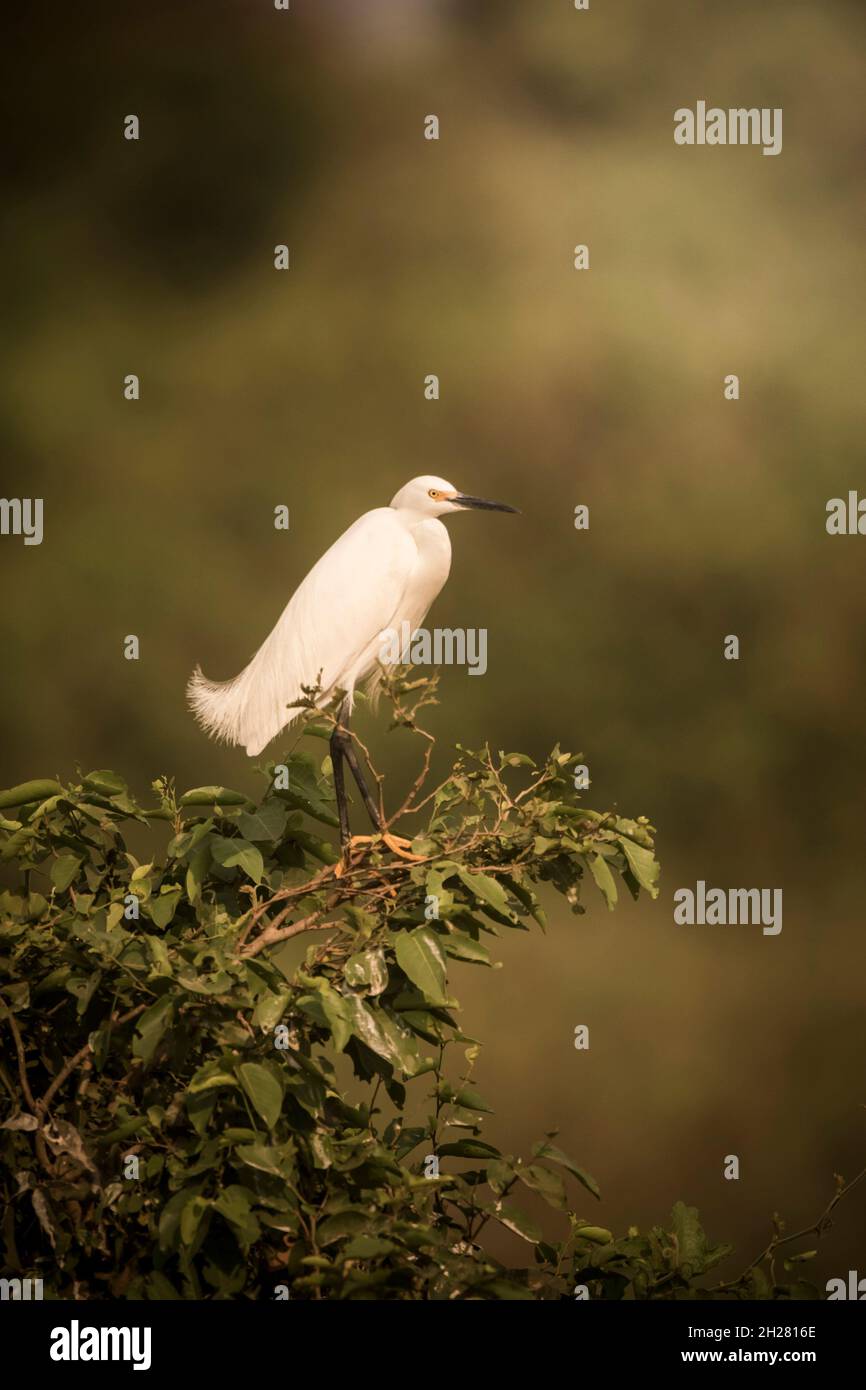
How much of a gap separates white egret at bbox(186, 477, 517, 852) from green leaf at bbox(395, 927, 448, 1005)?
35.0 inches

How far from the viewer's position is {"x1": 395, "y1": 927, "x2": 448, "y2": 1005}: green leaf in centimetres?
130

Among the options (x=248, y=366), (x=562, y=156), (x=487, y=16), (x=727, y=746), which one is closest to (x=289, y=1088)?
(x=727, y=746)

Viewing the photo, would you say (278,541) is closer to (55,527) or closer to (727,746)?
(55,527)

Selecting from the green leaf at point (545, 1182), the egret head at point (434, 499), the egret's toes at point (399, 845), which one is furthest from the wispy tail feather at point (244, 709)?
the green leaf at point (545, 1182)

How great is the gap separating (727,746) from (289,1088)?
6.13ft

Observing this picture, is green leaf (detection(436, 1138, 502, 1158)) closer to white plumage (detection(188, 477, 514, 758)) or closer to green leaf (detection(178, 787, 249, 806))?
green leaf (detection(178, 787, 249, 806))

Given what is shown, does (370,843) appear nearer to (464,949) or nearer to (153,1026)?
(464,949)

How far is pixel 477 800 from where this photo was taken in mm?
1521

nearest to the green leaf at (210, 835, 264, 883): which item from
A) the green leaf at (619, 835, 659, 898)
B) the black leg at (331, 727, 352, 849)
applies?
the green leaf at (619, 835, 659, 898)

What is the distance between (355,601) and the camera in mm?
2254

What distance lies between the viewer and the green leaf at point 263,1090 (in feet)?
3.99

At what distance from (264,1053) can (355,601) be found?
42.1 inches

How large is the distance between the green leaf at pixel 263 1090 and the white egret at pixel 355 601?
1.00 m
